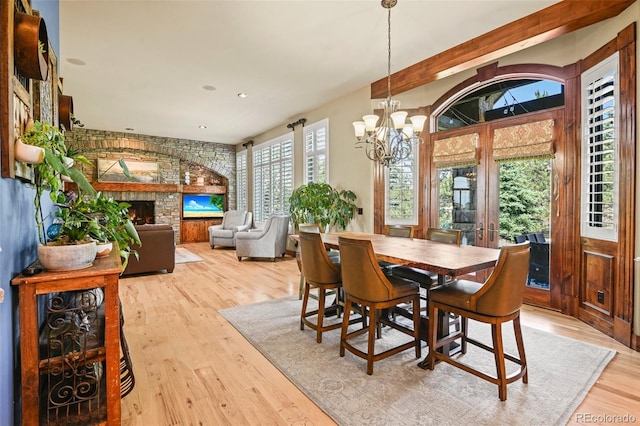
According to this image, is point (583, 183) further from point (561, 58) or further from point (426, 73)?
point (426, 73)

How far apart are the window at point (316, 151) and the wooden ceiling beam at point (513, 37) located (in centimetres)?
189

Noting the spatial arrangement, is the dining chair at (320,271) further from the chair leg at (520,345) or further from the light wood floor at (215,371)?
the chair leg at (520,345)

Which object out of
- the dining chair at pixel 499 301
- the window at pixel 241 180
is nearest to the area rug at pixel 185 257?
the window at pixel 241 180

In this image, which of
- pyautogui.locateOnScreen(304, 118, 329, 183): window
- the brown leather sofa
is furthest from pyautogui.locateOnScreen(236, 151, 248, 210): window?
the brown leather sofa

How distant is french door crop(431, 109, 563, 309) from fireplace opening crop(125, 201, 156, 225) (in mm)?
7980

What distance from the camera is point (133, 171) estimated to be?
352 inches

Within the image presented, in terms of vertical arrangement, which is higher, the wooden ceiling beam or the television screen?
the wooden ceiling beam

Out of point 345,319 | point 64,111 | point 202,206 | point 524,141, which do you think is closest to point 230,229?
point 202,206

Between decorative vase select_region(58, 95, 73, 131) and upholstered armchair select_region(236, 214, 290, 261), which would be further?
upholstered armchair select_region(236, 214, 290, 261)

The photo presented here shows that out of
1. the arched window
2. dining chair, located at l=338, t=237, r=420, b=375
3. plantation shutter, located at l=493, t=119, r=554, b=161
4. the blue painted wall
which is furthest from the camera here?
the arched window

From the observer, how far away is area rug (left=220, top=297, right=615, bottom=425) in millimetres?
1878

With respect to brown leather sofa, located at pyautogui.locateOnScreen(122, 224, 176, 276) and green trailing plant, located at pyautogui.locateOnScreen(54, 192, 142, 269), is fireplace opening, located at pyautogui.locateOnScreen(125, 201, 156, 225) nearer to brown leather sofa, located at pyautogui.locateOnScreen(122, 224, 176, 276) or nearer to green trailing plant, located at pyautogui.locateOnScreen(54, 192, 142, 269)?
brown leather sofa, located at pyautogui.locateOnScreen(122, 224, 176, 276)

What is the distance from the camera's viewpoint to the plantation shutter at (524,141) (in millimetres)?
3656

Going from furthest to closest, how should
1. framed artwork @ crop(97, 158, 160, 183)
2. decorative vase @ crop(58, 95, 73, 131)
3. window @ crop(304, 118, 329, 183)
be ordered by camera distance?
1. framed artwork @ crop(97, 158, 160, 183)
2. window @ crop(304, 118, 329, 183)
3. decorative vase @ crop(58, 95, 73, 131)
